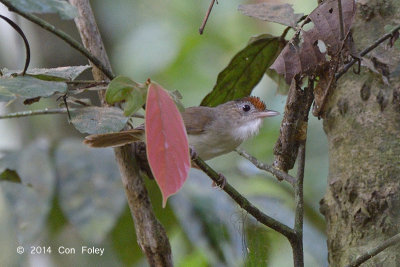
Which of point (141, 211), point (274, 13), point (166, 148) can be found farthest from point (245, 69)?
point (166, 148)

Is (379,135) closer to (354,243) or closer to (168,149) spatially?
(354,243)

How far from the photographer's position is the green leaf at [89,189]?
82.0 inches

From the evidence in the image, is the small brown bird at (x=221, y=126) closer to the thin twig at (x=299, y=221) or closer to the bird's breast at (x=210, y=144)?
the bird's breast at (x=210, y=144)

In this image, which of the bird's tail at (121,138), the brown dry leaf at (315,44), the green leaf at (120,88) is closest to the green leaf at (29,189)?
the bird's tail at (121,138)

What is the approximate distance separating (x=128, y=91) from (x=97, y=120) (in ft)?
0.86

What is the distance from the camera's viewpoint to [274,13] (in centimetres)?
187

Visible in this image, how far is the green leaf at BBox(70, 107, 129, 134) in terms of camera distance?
133cm

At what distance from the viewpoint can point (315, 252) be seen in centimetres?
243

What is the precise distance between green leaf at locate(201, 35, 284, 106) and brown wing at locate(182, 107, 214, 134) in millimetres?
622

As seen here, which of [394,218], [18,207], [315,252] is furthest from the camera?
[315,252]

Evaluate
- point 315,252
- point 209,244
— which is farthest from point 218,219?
point 315,252

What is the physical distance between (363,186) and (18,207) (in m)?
1.22

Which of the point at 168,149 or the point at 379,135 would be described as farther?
the point at 379,135

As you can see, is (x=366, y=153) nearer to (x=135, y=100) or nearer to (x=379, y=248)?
(x=379, y=248)
